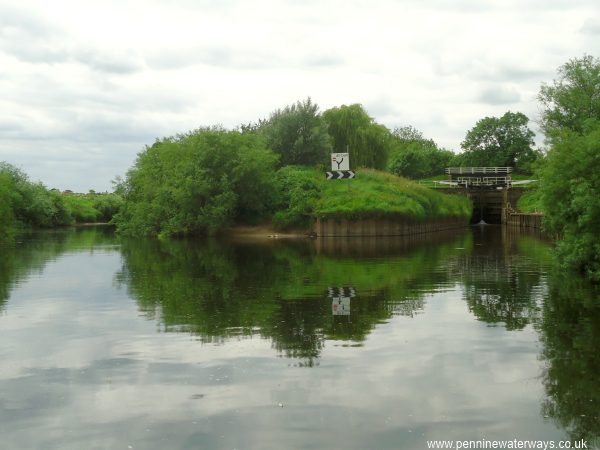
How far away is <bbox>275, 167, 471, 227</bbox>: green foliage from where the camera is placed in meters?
61.0

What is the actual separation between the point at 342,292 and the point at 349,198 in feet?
132

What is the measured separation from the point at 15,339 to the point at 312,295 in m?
9.35

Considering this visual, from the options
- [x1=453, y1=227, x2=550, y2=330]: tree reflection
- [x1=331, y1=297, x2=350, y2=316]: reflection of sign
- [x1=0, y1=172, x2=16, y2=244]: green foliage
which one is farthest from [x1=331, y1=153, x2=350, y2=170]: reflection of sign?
[x1=331, y1=297, x2=350, y2=316]: reflection of sign

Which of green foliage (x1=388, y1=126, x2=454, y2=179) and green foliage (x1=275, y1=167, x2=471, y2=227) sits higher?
green foliage (x1=388, y1=126, x2=454, y2=179)

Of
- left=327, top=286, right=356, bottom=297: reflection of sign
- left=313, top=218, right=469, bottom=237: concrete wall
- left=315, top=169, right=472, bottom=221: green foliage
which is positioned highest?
left=315, top=169, right=472, bottom=221: green foliage

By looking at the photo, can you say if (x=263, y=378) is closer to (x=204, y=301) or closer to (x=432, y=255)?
(x=204, y=301)

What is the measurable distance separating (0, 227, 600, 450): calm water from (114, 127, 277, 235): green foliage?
39.7m

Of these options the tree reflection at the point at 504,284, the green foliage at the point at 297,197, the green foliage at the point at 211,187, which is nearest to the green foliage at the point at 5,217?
the green foliage at the point at 211,187

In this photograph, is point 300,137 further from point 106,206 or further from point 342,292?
point 106,206

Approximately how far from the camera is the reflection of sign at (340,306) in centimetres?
1761

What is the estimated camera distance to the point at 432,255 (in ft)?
128

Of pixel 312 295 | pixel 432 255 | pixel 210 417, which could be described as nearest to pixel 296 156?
pixel 432 255

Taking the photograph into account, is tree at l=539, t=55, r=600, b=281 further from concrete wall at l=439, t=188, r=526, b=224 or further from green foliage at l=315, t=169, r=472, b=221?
concrete wall at l=439, t=188, r=526, b=224

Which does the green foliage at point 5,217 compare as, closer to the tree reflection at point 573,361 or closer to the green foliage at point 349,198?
the green foliage at point 349,198
